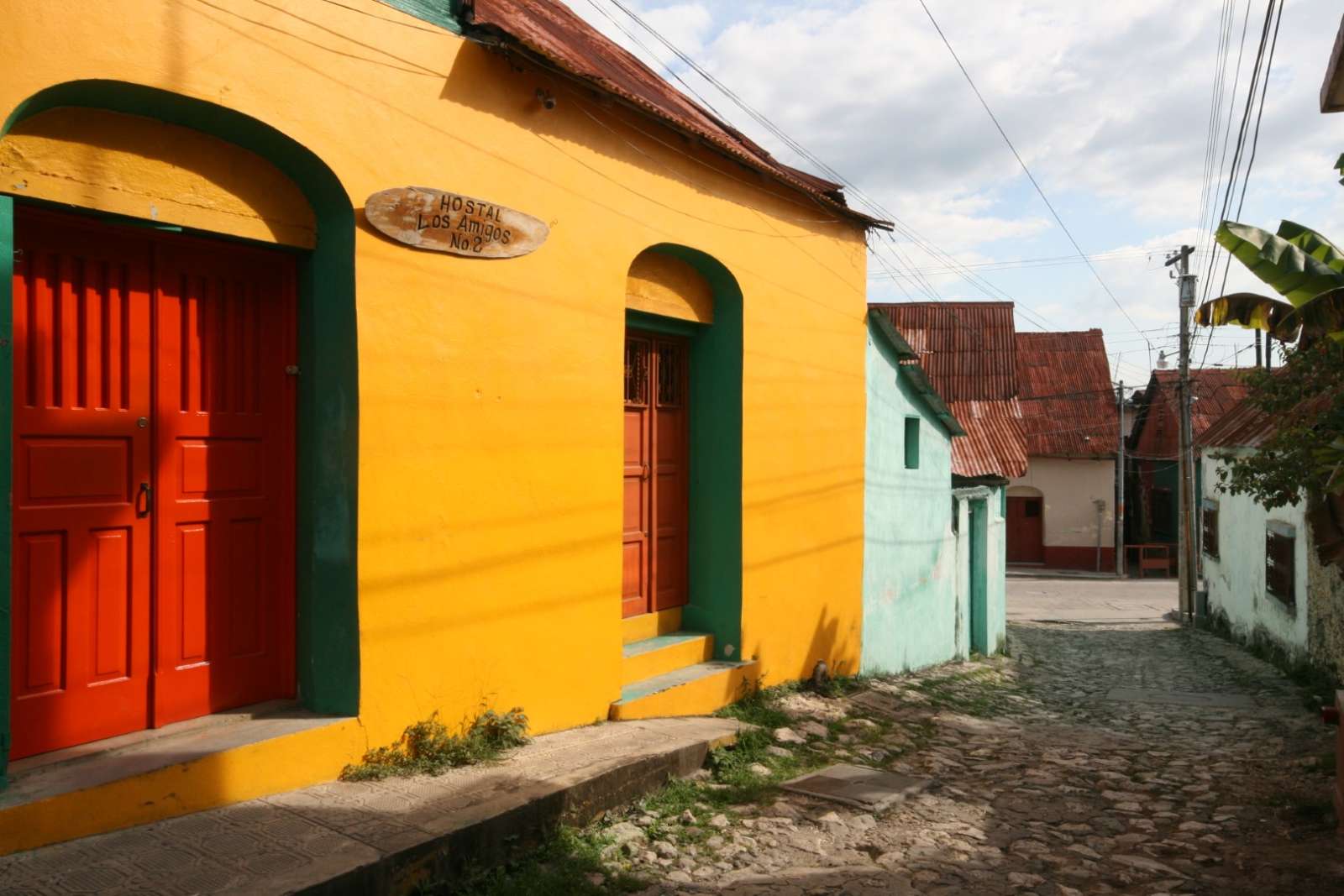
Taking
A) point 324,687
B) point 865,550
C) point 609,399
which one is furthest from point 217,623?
point 865,550

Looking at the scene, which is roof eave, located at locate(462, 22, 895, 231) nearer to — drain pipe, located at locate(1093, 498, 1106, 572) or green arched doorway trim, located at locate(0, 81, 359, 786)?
green arched doorway trim, located at locate(0, 81, 359, 786)

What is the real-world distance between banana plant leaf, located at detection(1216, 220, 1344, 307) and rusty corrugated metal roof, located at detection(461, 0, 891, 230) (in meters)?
2.83

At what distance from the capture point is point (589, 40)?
26.3ft

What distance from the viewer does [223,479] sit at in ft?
15.1

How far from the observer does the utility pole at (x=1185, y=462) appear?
1969cm

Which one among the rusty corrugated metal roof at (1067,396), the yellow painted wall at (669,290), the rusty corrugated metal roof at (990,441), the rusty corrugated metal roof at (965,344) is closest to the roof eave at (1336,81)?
the yellow painted wall at (669,290)

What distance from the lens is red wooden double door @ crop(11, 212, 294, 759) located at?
394 cm

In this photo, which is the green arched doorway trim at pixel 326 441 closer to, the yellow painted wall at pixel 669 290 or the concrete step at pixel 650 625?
the yellow painted wall at pixel 669 290

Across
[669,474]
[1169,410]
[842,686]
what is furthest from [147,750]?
[1169,410]

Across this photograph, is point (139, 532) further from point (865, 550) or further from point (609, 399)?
point (865, 550)

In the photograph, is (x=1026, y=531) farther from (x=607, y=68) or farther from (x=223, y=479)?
(x=223, y=479)

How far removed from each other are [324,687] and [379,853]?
3.93ft

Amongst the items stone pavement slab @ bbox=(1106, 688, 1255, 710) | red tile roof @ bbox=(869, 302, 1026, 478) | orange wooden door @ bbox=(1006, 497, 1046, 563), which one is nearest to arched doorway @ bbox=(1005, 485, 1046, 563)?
orange wooden door @ bbox=(1006, 497, 1046, 563)

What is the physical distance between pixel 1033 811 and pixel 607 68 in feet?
18.5
